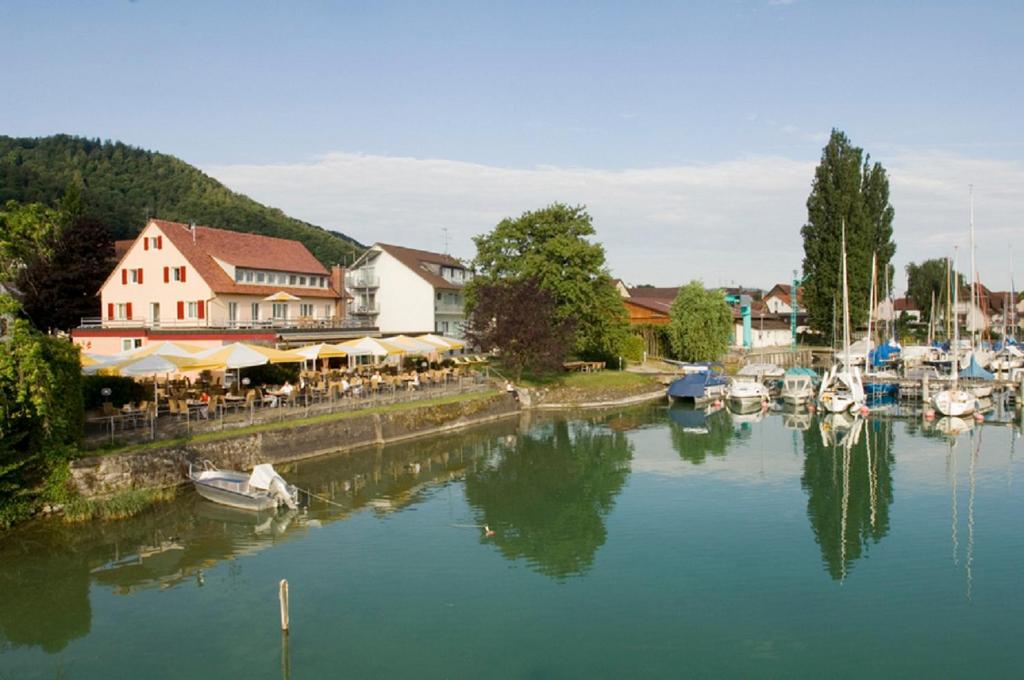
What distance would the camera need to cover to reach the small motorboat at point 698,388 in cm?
5447

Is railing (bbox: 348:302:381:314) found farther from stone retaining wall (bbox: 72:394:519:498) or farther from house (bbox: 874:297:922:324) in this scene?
house (bbox: 874:297:922:324)

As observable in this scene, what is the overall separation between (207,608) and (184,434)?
1244 cm

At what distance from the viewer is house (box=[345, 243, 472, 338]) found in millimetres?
62719

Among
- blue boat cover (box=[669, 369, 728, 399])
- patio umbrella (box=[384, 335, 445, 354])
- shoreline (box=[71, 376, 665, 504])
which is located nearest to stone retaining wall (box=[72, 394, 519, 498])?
shoreline (box=[71, 376, 665, 504])

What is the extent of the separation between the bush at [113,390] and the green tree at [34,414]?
7.01 metres

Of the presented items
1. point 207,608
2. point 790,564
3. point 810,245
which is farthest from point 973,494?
point 810,245

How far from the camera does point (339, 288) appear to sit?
6350 cm

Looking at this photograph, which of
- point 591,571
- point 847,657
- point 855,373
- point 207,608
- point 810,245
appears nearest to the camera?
point 847,657

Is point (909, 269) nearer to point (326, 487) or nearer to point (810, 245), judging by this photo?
point (810, 245)

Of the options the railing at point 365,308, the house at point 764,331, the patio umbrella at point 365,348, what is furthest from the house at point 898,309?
the patio umbrella at point 365,348

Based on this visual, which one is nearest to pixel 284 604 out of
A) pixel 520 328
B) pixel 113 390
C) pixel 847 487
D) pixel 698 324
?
pixel 113 390

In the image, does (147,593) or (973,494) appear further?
(973,494)

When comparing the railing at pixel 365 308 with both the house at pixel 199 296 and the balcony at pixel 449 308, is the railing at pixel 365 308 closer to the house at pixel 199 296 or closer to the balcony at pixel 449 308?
the balcony at pixel 449 308

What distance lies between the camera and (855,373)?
168ft
